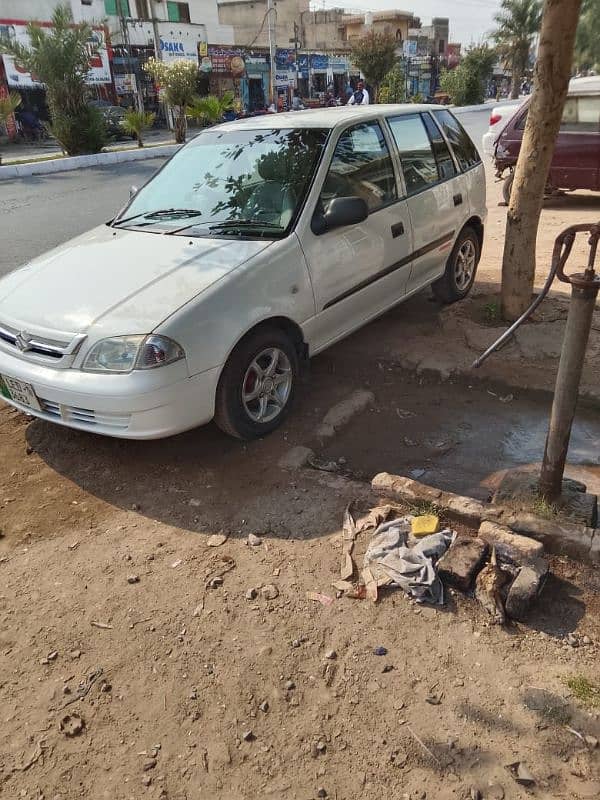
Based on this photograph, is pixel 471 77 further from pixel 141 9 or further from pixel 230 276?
pixel 230 276

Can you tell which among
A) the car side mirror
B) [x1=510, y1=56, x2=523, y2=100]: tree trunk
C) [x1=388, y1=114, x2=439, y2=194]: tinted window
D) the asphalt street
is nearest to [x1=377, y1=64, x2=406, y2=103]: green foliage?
the asphalt street

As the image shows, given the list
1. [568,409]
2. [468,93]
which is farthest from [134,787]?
[468,93]

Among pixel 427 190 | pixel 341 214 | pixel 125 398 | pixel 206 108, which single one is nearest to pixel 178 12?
pixel 206 108

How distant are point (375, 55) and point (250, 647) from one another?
36.6 metres

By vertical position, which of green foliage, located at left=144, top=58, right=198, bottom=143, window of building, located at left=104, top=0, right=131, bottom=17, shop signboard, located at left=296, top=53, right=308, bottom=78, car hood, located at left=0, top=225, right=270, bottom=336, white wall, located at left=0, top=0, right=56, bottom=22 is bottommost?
car hood, located at left=0, top=225, right=270, bottom=336

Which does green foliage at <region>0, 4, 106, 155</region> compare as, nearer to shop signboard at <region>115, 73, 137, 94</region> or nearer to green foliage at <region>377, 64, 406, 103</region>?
shop signboard at <region>115, 73, 137, 94</region>

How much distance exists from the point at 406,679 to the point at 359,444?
5.90ft

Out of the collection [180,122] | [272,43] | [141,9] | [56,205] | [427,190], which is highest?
[141,9]

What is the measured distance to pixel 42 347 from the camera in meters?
3.39

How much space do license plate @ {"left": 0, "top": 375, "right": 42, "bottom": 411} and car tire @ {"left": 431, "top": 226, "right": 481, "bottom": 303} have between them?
3.66 m

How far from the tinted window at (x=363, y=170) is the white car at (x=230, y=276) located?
0.05ft

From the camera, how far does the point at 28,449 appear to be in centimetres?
390

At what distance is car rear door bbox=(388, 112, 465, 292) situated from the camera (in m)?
4.84

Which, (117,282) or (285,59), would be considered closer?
(117,282)
